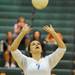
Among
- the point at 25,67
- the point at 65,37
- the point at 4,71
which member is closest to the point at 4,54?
the point at 4,71

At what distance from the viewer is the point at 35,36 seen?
9547mm

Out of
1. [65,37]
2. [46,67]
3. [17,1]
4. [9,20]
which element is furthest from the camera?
[17,1]

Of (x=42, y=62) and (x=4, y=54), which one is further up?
(x=42, y=62)

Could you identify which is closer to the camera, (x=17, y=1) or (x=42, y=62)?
(x=42, y=62)

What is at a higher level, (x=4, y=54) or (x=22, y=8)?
(x=22, y=8)

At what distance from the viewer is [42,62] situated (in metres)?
5.50

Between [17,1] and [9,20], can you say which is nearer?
[9,20]

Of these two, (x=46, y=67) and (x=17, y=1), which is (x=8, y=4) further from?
(x=46, y=67)

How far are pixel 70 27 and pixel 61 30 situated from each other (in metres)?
0.33

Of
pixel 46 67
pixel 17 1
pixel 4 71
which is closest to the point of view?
pixel 46 67

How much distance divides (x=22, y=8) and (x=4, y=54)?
3127mm

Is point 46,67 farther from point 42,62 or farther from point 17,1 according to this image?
point 17,1

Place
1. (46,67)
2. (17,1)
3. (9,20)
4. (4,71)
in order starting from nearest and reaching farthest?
1. (46,67)
2. (4,71)
3. (9,20)
4. (17,1)

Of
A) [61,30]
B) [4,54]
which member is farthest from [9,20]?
[4,54]
